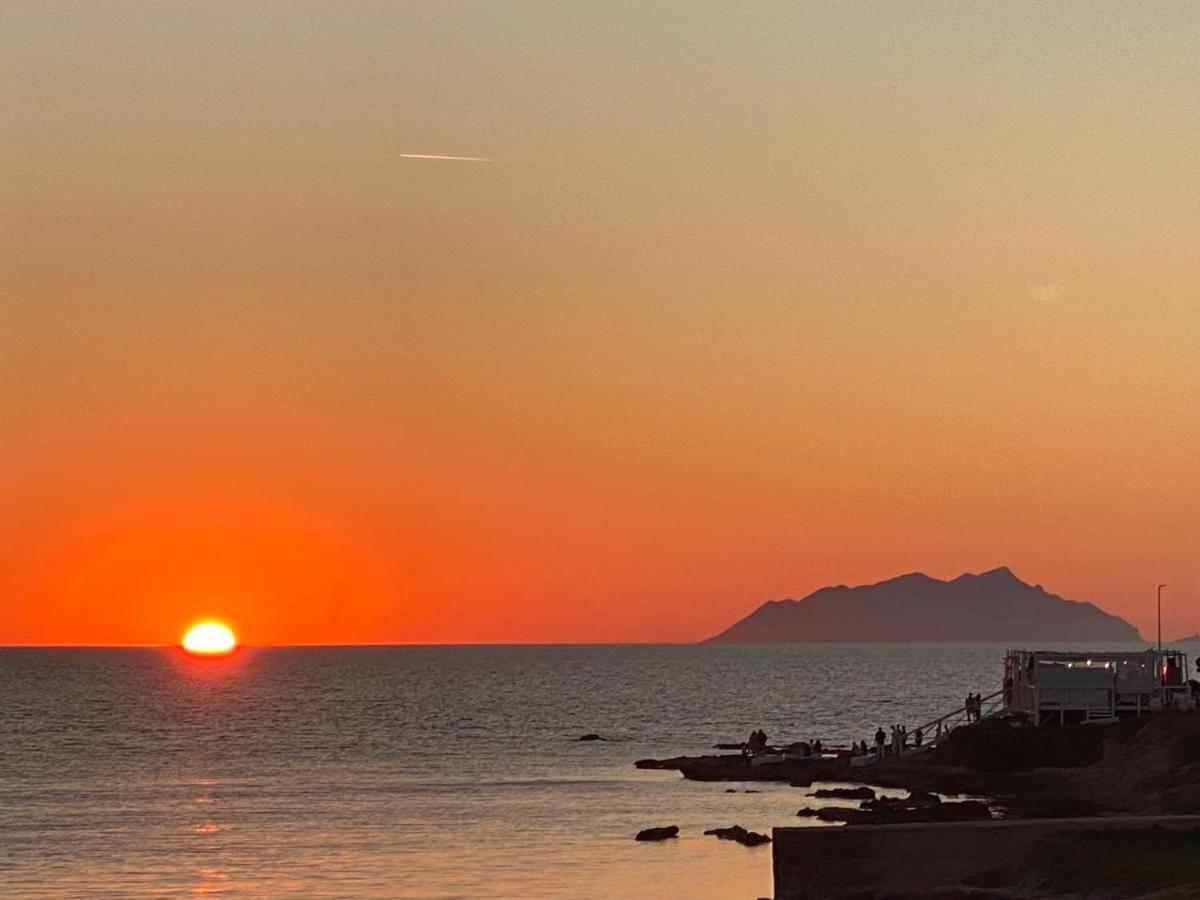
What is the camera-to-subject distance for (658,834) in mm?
67000

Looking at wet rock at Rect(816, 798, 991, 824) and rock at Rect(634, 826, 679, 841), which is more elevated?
wet rock at Rect(816, 798, 991, 824)

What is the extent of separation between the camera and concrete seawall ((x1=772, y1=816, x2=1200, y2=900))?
4575 centimetres

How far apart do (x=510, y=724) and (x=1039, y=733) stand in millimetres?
75220

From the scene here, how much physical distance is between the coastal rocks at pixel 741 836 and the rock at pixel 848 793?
1228cm

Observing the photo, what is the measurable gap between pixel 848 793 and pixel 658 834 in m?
15.3

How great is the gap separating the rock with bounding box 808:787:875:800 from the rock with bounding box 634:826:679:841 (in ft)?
42.4

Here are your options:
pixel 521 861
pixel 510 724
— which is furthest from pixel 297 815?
pixel 510 724

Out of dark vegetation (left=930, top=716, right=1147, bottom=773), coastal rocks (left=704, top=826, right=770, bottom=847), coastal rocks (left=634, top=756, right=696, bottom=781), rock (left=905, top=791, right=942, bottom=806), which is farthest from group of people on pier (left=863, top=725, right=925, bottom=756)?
coastal rocks (left=704, top=826, right=770, bottom=847)

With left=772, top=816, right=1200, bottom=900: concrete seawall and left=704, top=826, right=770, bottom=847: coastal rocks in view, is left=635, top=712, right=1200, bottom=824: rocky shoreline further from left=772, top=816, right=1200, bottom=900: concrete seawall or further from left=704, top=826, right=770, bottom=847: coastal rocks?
left=772, top=816, right=1200, bottom=900: concrete seawall

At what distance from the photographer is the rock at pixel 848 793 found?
79000 millimetres

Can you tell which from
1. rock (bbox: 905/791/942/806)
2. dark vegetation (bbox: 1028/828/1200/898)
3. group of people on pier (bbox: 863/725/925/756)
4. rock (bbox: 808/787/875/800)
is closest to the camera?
dark vegetation (bbox: 1028/828/1200/898)

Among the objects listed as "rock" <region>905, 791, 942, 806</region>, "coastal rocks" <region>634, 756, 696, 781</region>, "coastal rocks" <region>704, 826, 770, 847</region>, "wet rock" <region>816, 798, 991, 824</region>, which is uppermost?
"coastal rocks" <region>634, 756, 696, 781</region>

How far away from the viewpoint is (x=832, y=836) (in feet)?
153

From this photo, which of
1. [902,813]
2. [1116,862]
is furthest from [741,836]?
[1116,862]
